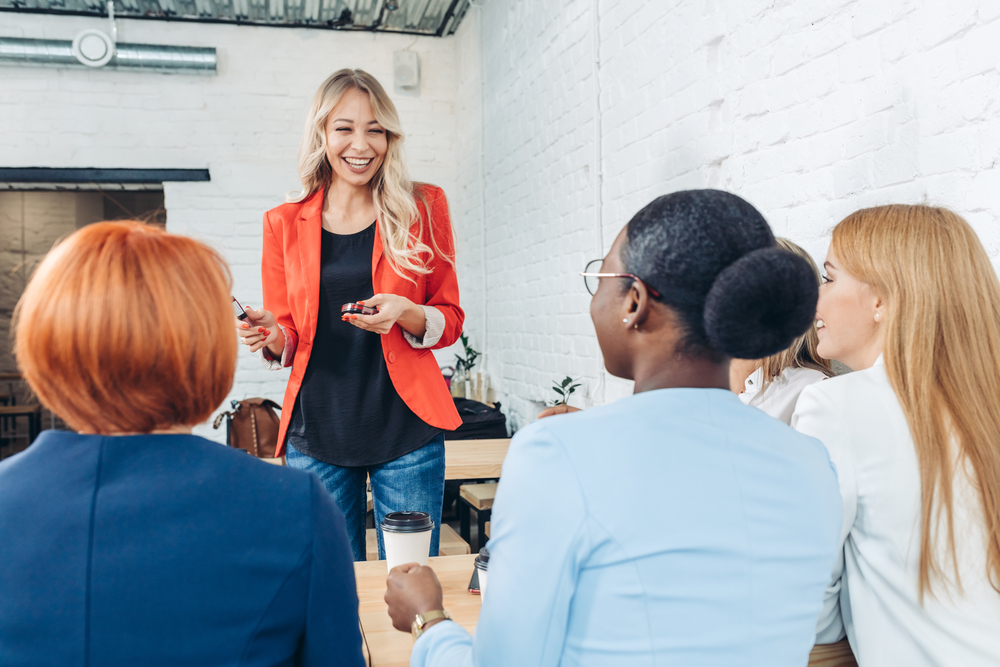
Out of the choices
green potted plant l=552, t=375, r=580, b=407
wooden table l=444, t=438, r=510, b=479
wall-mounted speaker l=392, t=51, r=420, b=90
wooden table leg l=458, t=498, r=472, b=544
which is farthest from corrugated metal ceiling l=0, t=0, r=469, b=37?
wooden table leg l=458, t=498, r=472, b=544

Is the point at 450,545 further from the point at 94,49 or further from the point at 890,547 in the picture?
the point at 94,49

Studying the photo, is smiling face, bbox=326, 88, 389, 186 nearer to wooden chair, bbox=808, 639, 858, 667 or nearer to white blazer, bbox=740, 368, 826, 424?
white blazer, bbox=740, 368, 826, 424

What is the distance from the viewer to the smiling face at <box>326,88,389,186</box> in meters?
1.63

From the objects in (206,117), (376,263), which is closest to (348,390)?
(376,263)

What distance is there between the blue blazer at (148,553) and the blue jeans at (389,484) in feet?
2.76

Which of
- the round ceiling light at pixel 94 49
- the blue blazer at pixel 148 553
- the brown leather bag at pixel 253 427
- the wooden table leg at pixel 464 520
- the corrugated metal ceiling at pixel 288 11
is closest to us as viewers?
the blue blazer at pixel 148 553

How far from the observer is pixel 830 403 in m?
1.02

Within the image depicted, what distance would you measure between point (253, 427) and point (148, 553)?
3673mm

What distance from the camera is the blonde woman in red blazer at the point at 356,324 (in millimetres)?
1558

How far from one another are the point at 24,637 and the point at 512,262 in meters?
3.58

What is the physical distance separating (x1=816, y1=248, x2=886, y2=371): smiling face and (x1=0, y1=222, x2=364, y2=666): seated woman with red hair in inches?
39.4

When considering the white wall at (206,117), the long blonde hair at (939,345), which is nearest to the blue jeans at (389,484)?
the long blonde hair at (939,345)

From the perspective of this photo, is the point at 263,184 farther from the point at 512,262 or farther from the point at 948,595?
the point at 948,595

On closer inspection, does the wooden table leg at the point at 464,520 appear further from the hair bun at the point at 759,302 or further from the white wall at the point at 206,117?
the hair bun at the point at 759,302
